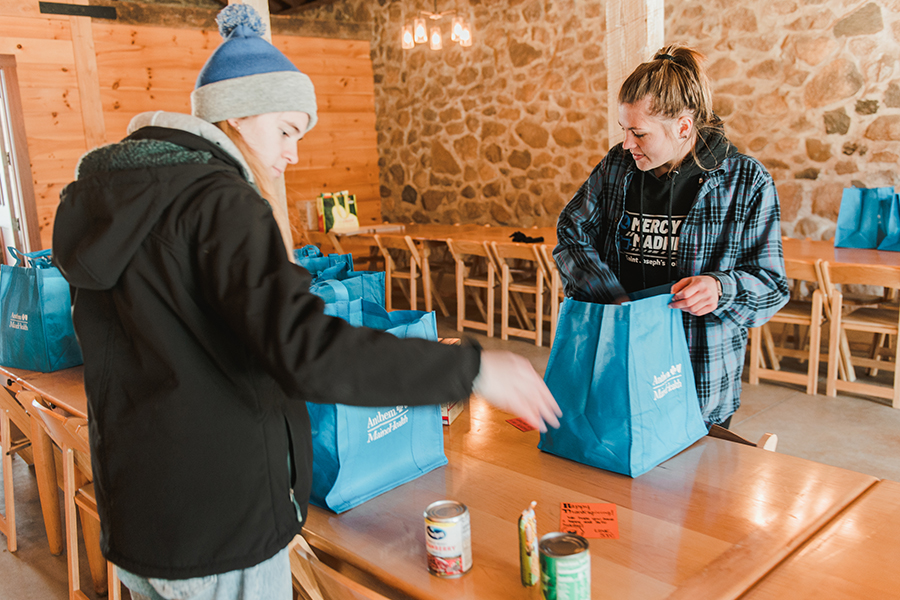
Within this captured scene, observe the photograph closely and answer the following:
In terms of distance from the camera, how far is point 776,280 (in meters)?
1.62

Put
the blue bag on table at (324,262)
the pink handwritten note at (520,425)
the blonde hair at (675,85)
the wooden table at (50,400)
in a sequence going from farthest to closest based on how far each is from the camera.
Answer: the blue bag on table at (324,262) < the wooden table at (50,400) < the pink handwritten note at (520,425) < the blonde hair at (675,85)

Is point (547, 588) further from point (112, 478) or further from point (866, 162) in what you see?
point (866, 162)

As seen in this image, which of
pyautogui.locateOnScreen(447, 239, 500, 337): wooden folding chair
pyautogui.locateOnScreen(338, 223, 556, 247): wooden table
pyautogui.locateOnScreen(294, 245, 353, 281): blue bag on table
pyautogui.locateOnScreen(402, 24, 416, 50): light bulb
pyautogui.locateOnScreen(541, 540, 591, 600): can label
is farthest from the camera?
pyautogui.locateOnScreen(402, 24, 416, 50): light bulb

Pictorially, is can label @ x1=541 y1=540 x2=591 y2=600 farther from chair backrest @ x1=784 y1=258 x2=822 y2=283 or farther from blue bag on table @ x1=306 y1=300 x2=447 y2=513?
chair backrest @ x1=784 y1=258 x2=822 y2=283

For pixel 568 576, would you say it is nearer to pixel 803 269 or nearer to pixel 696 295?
pixel 696 295

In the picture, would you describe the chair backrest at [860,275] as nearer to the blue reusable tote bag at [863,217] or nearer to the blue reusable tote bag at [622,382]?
the blue reusable tote bag at [863,217]

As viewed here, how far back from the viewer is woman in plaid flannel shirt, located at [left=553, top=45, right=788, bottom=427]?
1.59 meters

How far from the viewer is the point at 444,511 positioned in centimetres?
110

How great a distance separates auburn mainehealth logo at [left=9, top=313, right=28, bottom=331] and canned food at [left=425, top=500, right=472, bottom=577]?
201 centimetres

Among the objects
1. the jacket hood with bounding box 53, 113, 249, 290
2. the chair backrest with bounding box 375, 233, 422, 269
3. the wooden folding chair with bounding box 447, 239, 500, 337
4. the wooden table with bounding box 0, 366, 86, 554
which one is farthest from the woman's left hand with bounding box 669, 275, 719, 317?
the chair backrest with bounding box 375, 233, 422, 269

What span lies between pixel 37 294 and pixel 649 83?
2.13m

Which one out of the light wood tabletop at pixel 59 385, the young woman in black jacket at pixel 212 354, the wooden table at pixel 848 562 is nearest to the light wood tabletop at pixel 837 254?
the wooden table at pixel 848 562

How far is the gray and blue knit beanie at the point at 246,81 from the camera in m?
0.98

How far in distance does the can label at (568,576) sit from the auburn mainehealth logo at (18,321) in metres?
2.21
